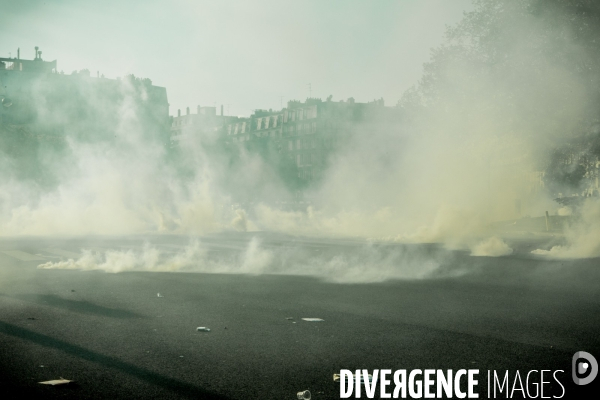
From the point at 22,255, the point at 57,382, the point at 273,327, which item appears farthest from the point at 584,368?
the point at 22,255

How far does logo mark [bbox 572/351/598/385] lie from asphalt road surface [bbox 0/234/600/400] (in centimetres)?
8

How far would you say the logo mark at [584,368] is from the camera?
187 inches

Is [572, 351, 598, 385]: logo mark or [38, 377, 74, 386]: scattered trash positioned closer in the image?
[38, 377, 74, 386]: scattered trash

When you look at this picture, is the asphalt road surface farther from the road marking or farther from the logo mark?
the road marking

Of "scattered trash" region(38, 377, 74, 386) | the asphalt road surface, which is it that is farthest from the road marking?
"scattered trash" region(38, 377, 74, 386)

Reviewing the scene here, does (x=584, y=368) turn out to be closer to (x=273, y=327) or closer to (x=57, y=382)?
(x=273, y=327)

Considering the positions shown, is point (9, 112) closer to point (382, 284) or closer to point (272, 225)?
point (272, 225)

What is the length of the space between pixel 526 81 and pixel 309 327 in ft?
43.7

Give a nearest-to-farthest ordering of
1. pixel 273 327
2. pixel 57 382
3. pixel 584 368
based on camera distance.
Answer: pixel 57 382 → pixel 584 368 → pixel 273 327

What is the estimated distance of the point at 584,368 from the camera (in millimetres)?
5000

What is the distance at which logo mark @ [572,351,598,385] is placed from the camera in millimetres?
4738

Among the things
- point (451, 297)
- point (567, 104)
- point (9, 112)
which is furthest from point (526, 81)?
point (9, 112)

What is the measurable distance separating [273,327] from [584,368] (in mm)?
2995

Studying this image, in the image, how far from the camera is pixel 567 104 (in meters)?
17.6
